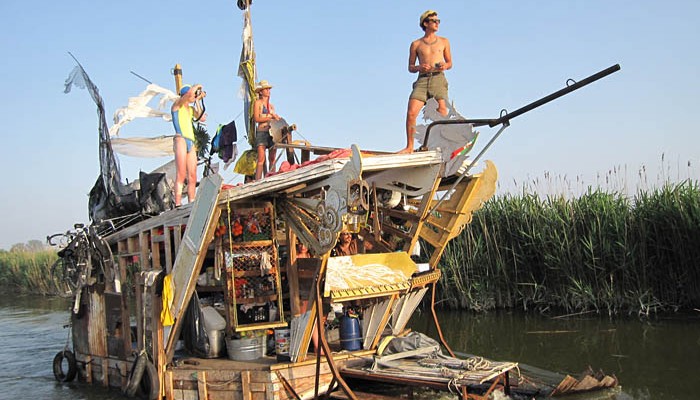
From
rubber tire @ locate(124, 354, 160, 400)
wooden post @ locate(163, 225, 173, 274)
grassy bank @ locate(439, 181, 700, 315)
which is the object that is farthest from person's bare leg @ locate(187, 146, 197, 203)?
grassy bank @ locate(439, 181, 700, 315)

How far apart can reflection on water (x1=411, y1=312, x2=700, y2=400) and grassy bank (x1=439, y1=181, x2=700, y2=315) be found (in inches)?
20.8

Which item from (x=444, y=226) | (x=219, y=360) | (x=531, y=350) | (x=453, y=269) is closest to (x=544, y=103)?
(x=444, y=226)

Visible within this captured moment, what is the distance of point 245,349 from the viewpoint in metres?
7.51

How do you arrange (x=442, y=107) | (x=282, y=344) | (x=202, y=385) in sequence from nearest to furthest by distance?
(x=442, y=107) < (x=202, y=385) < (x=282, y=344)

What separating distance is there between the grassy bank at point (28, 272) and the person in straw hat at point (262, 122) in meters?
19.6

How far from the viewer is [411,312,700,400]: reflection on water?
835 cm

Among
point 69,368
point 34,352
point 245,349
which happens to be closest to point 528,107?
point 245,349

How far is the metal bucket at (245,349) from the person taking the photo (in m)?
7.51

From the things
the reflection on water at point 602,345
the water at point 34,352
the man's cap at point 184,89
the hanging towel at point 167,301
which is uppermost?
the man's cap at point 184,89

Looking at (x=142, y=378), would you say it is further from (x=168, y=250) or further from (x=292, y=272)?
(x=292, y=272)

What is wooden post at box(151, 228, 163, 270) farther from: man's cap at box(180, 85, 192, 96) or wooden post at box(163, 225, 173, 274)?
man's cap at box(180, 85, 192, 96)

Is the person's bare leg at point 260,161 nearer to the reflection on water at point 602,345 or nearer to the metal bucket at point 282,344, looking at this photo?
the metal bucket at point 282,344

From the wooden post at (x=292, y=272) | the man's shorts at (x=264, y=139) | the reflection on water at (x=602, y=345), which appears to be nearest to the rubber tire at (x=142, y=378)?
the wooden post at (x=292, y=272)

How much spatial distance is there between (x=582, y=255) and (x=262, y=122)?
7798mm
